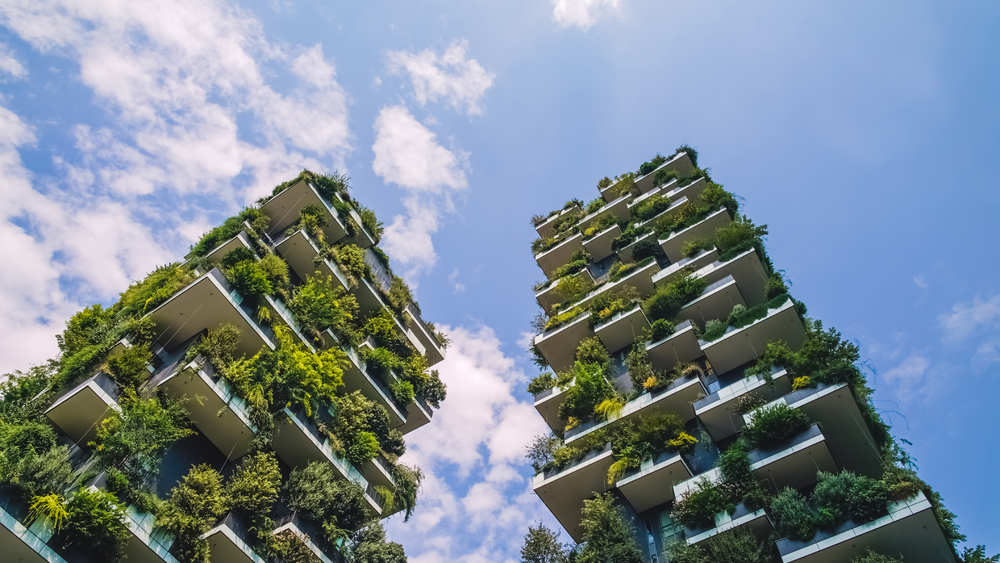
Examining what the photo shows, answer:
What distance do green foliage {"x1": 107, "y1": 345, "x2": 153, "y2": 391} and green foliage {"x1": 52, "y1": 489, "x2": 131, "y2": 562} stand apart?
14.0 feet

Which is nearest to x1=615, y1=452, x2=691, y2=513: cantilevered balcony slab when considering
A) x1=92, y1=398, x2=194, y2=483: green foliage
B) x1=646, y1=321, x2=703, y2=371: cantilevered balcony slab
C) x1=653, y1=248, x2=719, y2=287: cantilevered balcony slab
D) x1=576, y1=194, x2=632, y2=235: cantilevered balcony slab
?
x1=646, y1=321, x2=703, y2=371: cantilevered balcony slab

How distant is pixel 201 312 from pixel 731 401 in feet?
61.7

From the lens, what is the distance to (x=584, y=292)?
102ft

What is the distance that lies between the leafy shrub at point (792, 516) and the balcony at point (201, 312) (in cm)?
1781

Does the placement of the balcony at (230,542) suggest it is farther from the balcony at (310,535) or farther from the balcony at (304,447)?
the balcony at (304,447)

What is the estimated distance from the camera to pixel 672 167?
39500 millimetres

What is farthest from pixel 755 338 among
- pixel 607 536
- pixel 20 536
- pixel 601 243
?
pixel 20 536

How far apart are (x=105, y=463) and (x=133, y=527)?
1.93 metres

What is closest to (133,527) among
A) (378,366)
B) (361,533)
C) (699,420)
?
(361,533)

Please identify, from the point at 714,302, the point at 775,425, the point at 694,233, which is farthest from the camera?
the point at 694,233

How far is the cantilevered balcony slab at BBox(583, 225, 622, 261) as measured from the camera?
34.7 metres

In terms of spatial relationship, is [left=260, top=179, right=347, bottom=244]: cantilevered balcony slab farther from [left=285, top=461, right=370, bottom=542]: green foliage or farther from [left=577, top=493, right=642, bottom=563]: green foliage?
[left=577, top=493, right=642, bottom=563]: green foliage

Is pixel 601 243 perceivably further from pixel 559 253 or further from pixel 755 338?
pixel 755 338

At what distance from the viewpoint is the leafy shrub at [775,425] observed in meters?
17.9
